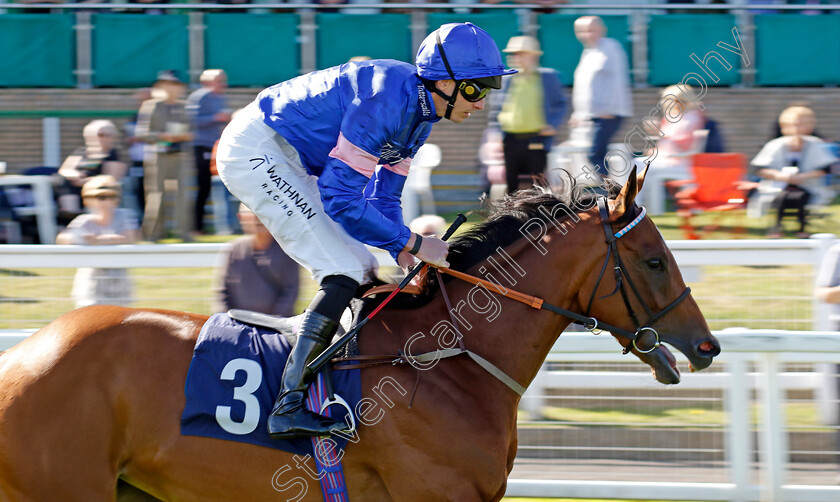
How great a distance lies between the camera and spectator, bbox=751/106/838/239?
7.76 metres

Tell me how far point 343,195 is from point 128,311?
87cm

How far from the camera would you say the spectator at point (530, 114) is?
7.33 metres

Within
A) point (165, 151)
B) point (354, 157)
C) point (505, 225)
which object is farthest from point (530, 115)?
point (354, 157)

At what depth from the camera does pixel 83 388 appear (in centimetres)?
300

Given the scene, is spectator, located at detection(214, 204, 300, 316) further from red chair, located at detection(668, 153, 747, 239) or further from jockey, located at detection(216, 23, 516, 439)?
red chair, located at detection(668, 153, 747, 239)

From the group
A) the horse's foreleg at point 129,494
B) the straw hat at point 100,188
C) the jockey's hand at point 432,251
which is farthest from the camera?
the straw hat at point 100,188

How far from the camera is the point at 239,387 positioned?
3037 mm

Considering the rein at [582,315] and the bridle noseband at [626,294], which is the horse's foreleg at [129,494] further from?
the bridle noseband at [626,294]

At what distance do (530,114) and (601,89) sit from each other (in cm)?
67

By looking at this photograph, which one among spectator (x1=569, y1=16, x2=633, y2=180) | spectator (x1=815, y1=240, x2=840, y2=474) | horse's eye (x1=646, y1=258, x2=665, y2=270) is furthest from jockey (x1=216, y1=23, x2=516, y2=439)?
spectator (x1=569, y1=16, x2=633, y2=180)

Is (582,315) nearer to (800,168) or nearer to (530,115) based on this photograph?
(530,115)

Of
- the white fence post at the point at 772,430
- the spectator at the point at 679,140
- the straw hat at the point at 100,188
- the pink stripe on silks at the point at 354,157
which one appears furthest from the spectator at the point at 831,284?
the straw hat at the point at 100,188

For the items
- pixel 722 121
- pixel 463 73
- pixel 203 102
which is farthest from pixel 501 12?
pixel 463 73

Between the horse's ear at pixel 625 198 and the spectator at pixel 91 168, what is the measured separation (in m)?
5.81
